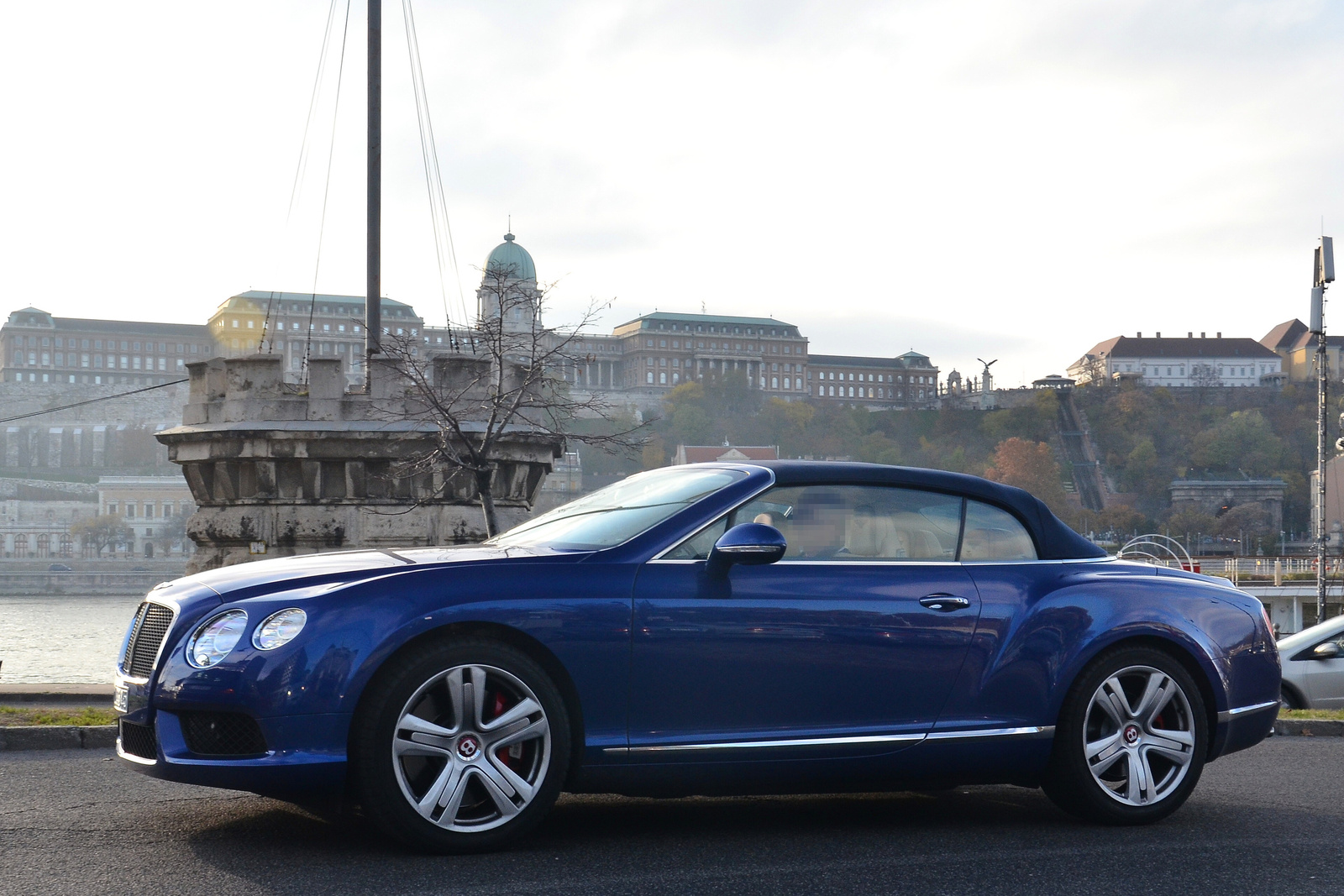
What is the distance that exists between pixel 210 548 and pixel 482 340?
3.65 meters

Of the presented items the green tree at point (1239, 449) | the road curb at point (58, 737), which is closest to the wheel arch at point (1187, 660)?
the road curb at point (58, 737)

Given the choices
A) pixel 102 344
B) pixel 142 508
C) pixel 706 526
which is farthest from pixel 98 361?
pixel 706 526

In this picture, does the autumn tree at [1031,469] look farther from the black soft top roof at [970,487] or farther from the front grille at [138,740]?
the front grille at [138,740]

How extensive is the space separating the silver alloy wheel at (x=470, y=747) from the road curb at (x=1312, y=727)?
6.27m

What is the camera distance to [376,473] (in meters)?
13.7

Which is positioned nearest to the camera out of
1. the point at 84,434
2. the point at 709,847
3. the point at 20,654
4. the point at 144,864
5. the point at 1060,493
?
the point at 144,864

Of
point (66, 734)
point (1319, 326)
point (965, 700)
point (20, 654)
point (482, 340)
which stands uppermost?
point (1319, 326)

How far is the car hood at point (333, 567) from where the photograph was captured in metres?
4.18

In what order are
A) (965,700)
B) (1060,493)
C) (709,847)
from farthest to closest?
(1060,493) < (965,700) < (709,847)

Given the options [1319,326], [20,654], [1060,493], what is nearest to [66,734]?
[1319,326]

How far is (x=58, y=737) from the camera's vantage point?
6.82 metres

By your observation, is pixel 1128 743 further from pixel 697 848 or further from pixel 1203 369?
pixel 1203 369

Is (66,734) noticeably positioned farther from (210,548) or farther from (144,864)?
(210,548)

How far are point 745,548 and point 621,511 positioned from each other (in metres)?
0.68
